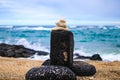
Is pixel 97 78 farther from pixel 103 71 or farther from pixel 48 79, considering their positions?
pixel 48 79

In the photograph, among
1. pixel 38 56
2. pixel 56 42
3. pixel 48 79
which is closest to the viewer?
pixel 48 79

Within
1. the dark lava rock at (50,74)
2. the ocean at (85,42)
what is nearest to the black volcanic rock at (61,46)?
the dark lava rock at (50,74)

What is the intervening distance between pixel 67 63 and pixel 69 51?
0.39m

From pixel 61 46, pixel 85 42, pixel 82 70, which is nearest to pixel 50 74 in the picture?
pixel 61 46

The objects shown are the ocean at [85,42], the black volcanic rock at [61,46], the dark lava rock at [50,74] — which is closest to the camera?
the dark lava rock at [50,74]

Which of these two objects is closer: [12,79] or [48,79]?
[48,79]

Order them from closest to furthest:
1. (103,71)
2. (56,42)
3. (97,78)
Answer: (56,42)
(97,78)
(103,71)

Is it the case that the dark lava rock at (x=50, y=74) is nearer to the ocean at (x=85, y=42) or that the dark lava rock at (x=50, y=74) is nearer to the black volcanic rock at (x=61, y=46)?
the black volcanic rock at (x=61, y=46)

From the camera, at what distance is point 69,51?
9.38 m

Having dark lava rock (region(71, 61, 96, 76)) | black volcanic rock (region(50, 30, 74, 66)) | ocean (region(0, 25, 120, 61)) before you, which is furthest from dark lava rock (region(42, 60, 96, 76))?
ocean (region(0, 25, 120, 61))

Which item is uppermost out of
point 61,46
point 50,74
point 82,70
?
point 61,46

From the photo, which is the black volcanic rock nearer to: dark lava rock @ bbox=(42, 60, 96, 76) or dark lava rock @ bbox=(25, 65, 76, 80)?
dark lava rock @ bbox=(42, 60, 96, 76)

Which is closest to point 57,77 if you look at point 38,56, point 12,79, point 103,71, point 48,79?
point 48,79

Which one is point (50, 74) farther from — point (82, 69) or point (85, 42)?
point (85, 42)
